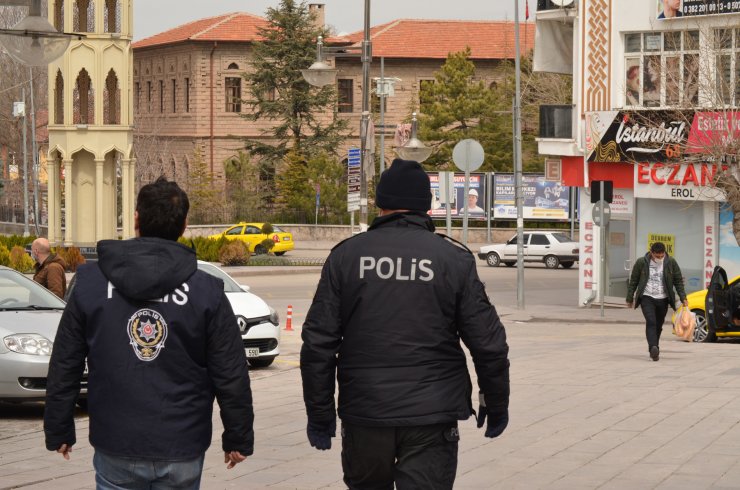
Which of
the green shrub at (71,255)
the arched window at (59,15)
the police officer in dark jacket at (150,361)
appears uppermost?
the arched window at (59,15)

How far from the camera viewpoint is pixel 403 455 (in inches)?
225

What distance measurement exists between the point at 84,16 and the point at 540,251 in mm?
25897

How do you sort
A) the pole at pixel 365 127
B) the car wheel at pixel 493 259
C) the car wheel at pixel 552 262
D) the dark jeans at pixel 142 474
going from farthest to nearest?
the car wheel at pixel 552 262, the car wheel at pixel 493 259, the pole at pixel 365 127, the dark jeans at pixel 142 474

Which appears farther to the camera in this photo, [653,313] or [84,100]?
[84,100]

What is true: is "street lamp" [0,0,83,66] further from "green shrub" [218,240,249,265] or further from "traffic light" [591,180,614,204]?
"green shrub" [218,240,249,265]

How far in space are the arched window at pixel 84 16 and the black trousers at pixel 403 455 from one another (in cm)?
2866

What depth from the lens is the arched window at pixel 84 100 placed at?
113ft

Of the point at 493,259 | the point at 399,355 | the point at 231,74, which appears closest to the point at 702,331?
the point at 399,355

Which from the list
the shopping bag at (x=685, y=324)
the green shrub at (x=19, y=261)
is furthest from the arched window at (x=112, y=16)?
the shopping bag at (x=685, y=324)

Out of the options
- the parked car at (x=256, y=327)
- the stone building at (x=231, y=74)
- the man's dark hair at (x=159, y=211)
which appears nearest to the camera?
the man's dark hair at (x=159, y=211)

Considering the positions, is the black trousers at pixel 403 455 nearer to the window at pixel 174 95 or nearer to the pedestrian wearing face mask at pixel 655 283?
the pedestrian wearing face mask at pixel 655 283

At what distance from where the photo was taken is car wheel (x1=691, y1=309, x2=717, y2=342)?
78.6ft

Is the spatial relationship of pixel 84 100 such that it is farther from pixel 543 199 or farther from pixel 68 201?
pixel 543 199

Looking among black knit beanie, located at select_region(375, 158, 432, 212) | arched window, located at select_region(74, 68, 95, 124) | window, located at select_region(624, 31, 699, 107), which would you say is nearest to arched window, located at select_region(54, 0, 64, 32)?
arched window, located at select_region(74, 68, 95, 124)
